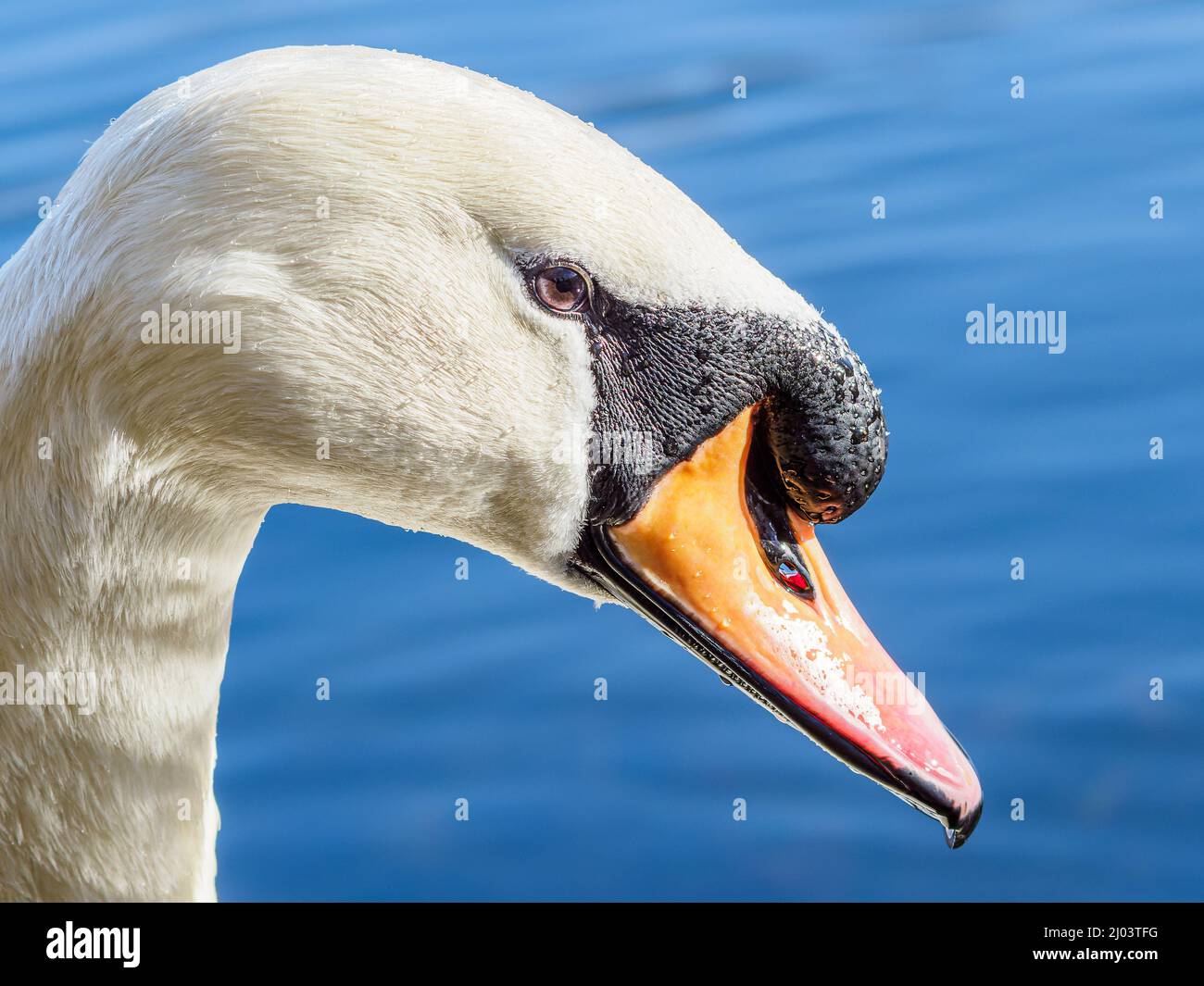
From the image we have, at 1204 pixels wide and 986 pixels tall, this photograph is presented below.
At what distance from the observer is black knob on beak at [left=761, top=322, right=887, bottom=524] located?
2770mm

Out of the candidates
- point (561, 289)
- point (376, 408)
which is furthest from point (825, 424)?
point (376, 408)

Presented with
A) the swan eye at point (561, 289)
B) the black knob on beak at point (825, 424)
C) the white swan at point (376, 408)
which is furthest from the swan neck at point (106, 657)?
the black knob on beak at point (825, 424)

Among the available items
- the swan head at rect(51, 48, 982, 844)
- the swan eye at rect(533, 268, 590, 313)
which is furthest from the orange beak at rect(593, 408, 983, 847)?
the swan eye at rect(533, 268, 590, 313)

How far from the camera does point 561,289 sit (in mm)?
2674

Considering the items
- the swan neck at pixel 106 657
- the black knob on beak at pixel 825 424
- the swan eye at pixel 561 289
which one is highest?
the swan eye at pixel 561 289

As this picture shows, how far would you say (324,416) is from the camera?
2.69m

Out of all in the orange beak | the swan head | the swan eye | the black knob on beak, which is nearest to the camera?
the swan head

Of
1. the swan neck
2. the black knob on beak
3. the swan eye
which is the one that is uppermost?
the swan eye

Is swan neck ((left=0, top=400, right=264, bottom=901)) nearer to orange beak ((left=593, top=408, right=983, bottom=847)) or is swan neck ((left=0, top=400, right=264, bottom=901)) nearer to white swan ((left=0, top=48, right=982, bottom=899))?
white swan ((left=0, top=48, right=982, bottom=899))

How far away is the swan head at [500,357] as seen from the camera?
8.35 feet

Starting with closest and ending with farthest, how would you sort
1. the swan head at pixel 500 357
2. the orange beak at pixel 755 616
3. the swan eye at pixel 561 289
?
the swan head at pixel 500 357, the swan eye at pixel 561 289, the orange beak at pixel 755 616

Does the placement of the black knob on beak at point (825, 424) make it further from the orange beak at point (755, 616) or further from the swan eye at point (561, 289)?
the swan eye at point (561, 289)

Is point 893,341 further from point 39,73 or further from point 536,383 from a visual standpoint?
point 39,73

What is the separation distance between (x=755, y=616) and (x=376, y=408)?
0.74m
